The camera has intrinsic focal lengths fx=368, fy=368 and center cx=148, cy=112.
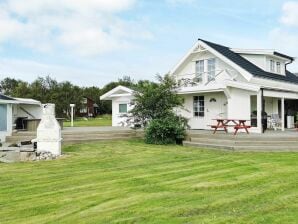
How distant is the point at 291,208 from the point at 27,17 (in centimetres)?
1691

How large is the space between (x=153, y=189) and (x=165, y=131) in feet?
31.7

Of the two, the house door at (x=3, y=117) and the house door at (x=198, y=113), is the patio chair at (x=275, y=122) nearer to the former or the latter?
the house door at (x=198, y=113)

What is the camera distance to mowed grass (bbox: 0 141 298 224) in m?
6.02

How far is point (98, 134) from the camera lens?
19.2 m

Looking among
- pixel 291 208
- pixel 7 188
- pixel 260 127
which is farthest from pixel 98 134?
pixel 291 208

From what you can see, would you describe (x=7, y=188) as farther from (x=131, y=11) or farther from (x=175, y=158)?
(x=131, y=11)

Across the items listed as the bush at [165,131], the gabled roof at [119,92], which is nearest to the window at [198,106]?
the bush at [165,131]

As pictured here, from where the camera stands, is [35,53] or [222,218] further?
[35,53]

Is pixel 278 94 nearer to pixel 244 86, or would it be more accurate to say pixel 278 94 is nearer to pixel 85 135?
pixel 244 86

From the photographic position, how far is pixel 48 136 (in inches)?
549

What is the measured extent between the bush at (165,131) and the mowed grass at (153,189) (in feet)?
13.9

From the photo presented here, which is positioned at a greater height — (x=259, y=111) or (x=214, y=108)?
(x=214, y=108)

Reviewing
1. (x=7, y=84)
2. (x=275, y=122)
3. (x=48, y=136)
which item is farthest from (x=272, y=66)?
(x=7, y=84)

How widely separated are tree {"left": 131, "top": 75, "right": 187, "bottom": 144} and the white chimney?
5.24 meters
